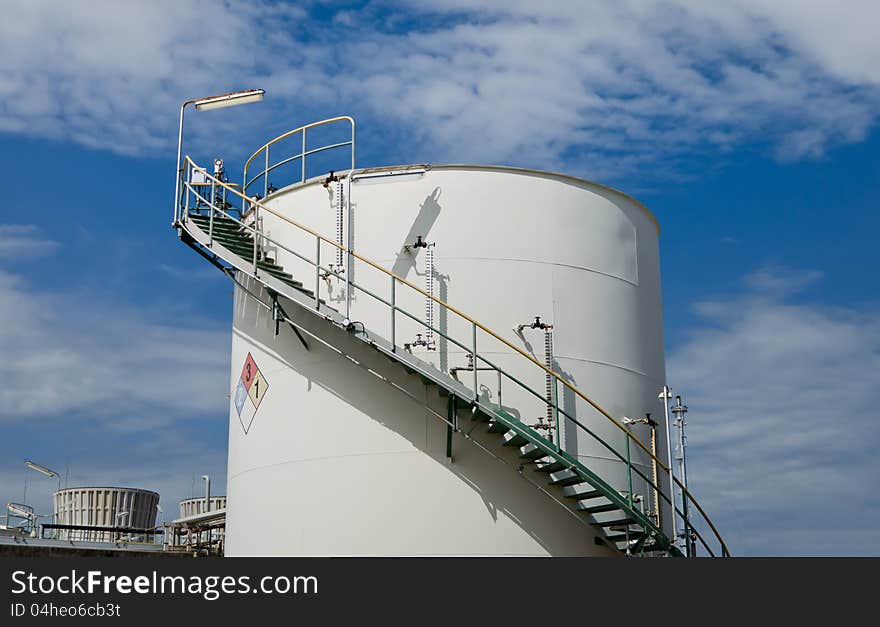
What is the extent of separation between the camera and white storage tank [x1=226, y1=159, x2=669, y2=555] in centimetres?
1609

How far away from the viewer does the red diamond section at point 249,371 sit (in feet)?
59.2

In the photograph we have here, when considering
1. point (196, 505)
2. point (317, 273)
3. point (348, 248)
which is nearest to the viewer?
point (317, 273)

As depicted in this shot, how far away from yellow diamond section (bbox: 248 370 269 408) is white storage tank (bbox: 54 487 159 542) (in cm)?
1507

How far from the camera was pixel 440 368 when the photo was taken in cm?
1634

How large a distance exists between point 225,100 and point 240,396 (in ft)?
17.3

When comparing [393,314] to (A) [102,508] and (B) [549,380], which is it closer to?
(B) [549,380]

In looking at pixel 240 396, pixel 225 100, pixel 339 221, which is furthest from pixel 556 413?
pixel 225 100

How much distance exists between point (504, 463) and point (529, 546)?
1303 millimetres

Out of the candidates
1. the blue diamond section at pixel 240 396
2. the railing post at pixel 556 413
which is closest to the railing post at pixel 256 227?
the blue diamond section at pixel 240 396

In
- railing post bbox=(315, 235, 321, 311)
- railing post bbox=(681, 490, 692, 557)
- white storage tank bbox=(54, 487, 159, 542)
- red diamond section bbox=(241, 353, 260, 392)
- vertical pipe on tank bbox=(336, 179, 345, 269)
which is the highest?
vertical pipe on tank bbox=(336, 179, 345, 269)

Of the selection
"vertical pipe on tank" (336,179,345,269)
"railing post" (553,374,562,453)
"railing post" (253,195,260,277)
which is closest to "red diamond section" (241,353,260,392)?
"railing post" (253,195,260,277)

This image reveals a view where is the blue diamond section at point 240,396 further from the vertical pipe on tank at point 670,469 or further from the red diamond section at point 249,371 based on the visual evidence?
the vertical pipe on tank at point 670,469

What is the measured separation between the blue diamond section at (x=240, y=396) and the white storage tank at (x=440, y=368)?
0.58 feet

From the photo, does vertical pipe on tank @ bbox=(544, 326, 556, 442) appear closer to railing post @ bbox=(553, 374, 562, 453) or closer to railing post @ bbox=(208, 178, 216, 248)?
railing post @ bbox=(553, 374, 562, 453)
